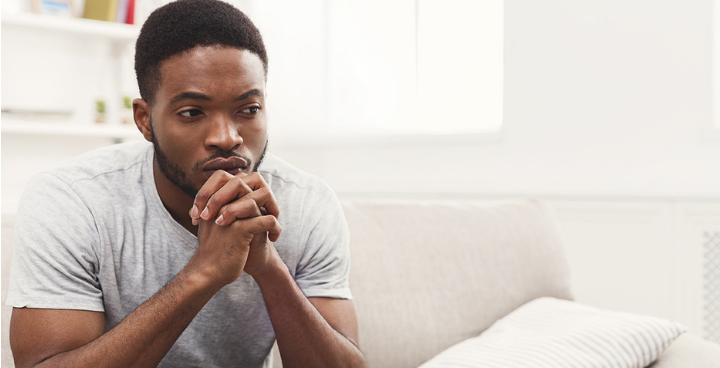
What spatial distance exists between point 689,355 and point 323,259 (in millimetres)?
823

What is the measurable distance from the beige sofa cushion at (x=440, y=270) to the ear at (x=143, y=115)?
52cm

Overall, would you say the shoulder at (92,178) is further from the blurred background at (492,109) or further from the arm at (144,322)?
the blurred background at (492,109)

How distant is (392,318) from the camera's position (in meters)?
1.37

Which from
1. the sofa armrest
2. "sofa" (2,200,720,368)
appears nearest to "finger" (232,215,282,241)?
"sofa" (2,200,720,368)

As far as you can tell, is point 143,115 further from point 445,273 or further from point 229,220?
point 445,273

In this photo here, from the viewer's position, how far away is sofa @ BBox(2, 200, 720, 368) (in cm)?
136

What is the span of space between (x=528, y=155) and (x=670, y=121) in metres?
0.56

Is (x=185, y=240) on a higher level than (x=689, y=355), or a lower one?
higher

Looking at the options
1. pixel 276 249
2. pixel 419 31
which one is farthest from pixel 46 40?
pixel 276 249

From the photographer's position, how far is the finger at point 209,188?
0.94m

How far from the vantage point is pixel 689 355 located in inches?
53.2

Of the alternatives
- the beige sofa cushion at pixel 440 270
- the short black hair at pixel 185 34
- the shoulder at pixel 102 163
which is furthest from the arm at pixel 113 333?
the beige sofa cushion at pixel 440 270

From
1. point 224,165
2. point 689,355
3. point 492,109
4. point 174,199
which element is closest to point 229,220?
point 224,165

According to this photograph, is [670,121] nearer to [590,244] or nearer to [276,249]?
[590,244]
